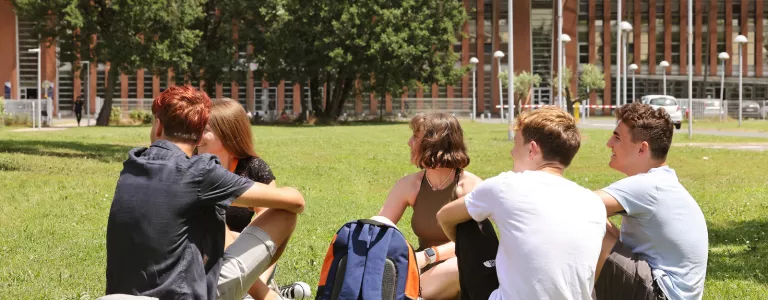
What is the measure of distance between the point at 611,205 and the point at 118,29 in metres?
45.0

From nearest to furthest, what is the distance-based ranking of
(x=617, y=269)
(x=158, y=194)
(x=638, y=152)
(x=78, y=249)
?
(x=158, y=194) → (x=617, y=269) → (x=638, y=152) → (x=78, y=249)

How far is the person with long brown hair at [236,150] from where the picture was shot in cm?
548

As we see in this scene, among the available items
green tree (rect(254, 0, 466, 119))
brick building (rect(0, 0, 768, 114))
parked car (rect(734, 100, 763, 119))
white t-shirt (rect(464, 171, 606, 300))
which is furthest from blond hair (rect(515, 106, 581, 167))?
brick building (rect(0, 0, 768, 114))

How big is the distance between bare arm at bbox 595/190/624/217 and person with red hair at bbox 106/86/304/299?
60.5 inches

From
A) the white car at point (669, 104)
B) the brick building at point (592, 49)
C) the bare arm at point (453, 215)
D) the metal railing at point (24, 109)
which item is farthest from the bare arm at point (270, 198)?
the brick building at point (592, 49)

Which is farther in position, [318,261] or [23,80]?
[23,80]

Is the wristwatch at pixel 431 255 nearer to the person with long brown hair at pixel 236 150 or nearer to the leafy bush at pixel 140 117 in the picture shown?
the person with long brown hair at pixel 236 150

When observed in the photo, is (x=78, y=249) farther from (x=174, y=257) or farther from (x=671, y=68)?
(x=671, y=68)

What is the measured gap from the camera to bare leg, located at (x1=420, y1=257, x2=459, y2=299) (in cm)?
534

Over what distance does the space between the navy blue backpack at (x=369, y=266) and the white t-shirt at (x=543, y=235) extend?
508mm

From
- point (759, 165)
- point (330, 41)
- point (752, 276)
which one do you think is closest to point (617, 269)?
point (752, 276)

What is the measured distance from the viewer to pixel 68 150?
22.8 meters

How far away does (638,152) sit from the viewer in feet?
16.4

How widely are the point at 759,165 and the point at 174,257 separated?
57.6 feet
